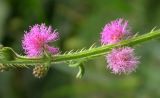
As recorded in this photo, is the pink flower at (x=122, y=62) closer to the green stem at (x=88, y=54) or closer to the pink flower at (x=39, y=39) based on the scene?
the green stem at (x=88, y=54)

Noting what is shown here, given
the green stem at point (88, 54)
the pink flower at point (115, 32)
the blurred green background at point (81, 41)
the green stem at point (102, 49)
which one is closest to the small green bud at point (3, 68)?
the green stem at point (88, 54)

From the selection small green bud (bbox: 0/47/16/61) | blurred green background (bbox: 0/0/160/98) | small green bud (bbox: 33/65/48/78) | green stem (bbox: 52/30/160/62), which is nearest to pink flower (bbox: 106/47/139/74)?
green stem (bbox: 52/30/160/62)

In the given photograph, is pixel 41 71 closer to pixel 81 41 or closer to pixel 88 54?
pixel 88 54

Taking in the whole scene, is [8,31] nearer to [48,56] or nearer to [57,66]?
[57,66]

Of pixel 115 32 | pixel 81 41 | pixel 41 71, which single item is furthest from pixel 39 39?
pixel 81 41

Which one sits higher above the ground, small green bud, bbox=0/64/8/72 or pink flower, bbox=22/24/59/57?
pink flower, bbox=22/24/59/57

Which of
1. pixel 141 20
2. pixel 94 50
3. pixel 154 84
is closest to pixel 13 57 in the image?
pixel 94 50

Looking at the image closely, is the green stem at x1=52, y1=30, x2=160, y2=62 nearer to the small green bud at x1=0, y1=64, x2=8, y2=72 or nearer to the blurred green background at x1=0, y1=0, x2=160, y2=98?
the small green bud at x1=0, y1=64, x2=8, y2=72
